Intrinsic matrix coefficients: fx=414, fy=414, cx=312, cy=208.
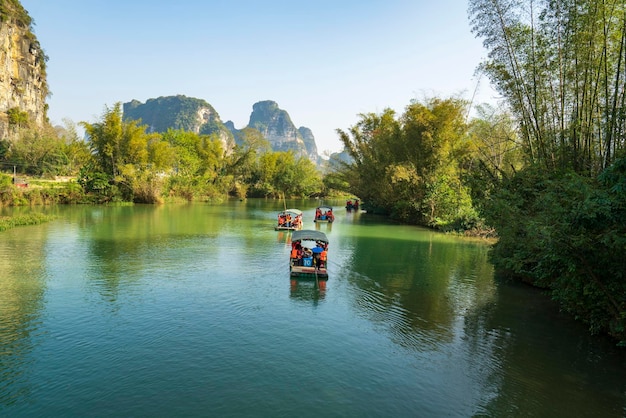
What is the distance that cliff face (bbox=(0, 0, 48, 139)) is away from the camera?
225 feet

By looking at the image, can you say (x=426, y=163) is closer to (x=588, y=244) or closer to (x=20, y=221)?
(x=588, y=244)

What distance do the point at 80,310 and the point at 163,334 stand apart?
3489 mm

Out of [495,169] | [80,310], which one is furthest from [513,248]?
[80,310]

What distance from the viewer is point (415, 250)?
1034 inches

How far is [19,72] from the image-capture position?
74.9 meters

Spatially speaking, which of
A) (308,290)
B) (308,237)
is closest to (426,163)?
(308,237)

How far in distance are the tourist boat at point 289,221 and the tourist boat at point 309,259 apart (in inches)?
582

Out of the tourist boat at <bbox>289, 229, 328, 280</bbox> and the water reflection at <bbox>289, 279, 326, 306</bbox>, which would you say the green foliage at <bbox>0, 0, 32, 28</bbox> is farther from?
the water reflection at <bbox>289, 279, 326, 306</bbox>

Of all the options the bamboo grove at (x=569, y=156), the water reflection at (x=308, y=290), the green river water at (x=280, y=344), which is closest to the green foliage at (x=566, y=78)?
the bamboo grove at (x=569, y=156)

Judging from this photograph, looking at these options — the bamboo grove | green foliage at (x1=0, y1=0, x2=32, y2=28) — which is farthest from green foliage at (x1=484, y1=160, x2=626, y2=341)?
green foliage at (x1=0, y1=0, x2=32, y2=28)

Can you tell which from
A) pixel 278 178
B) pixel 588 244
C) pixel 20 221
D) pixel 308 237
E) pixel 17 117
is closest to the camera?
pixel 588 244

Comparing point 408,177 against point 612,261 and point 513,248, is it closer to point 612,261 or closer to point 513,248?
point 513,248

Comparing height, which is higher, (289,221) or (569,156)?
(569,156)

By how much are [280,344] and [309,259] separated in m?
7.32
